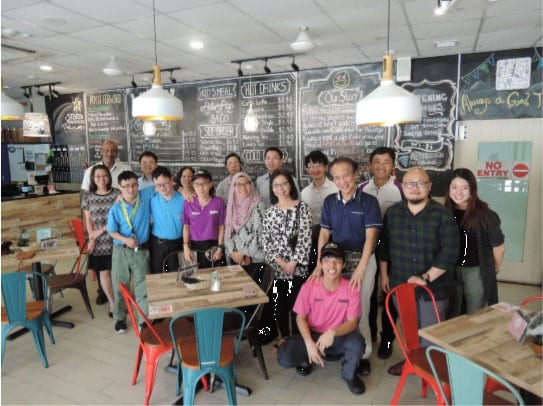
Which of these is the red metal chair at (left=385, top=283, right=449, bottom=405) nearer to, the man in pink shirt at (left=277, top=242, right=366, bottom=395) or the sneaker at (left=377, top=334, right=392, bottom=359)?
the man in pink shirt at (left=277, top=242, right=366, bottom=395)

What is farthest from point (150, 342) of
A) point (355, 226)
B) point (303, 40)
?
point (303, 40)

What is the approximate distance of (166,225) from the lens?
363 centimetres

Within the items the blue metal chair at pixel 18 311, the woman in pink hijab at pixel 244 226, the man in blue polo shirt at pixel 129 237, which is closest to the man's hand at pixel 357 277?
the woman in pink hijab at pixel 244 226

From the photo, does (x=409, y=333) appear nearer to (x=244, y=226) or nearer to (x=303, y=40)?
(x=244, y=226)

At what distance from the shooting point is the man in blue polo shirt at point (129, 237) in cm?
349

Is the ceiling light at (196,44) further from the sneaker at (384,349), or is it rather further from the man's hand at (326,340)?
the sneaker at (384,349)

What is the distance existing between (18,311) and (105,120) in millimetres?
4716

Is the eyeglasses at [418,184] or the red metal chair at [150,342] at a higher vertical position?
the eyeglasses at [418,184]

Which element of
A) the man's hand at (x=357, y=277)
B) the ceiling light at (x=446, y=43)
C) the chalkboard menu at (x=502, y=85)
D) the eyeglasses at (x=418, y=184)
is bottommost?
the man's hand at (x=357, y=277)

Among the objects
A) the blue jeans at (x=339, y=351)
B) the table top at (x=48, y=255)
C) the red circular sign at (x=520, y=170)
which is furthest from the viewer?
the red circular sign at (x=520, y=170)

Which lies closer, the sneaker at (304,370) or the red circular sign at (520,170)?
the sneaker at (304,370)

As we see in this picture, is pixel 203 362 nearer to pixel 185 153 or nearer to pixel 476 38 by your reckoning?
pixel 476 38

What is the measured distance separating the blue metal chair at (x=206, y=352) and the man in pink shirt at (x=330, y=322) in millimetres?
484

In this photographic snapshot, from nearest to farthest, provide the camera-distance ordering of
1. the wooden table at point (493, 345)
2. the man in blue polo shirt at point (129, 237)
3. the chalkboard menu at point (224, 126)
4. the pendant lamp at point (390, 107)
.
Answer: the wooden table at point (493, 345), the pendant lamp at point (390, 107), the man in blue polo shirt at point (129, 237), the chalkboard menu at point (224, 126)
